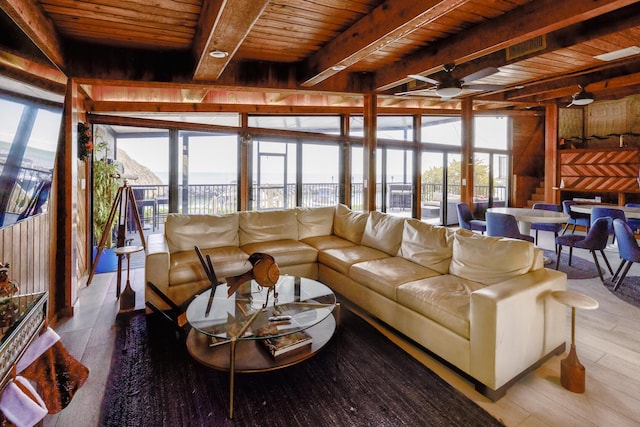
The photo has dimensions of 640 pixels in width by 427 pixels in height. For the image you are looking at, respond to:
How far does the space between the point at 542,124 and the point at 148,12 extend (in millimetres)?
9700

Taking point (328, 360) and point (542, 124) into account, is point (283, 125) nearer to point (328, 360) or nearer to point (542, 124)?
point (328, 360)

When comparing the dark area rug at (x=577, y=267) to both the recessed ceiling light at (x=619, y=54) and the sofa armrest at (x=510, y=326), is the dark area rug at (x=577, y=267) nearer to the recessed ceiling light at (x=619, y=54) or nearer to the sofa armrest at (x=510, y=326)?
the sofa armrest at (x=510, y=326)

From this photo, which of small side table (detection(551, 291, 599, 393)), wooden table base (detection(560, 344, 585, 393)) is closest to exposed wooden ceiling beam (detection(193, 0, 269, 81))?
small side table (detection(551, 291, 599, 393))

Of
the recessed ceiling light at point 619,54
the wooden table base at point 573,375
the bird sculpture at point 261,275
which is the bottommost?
the wooden table base at point 573,375

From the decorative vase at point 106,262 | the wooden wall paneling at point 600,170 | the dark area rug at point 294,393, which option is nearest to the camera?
the dark area rug at point 294,393

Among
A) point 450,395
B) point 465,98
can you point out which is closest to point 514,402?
point 450,395

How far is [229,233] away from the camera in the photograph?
3.97m

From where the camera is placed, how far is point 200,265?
329 cm

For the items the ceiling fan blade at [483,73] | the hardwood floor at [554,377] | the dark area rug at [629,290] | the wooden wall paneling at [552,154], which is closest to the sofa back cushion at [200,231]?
the hardwood floor at [554,377]

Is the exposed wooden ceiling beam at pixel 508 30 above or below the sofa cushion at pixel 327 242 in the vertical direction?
above

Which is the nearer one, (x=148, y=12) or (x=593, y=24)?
(x=148, y=12)

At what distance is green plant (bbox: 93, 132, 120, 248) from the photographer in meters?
4.59

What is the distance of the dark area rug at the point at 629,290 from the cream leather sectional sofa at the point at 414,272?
1.76m

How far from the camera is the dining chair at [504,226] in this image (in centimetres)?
421
